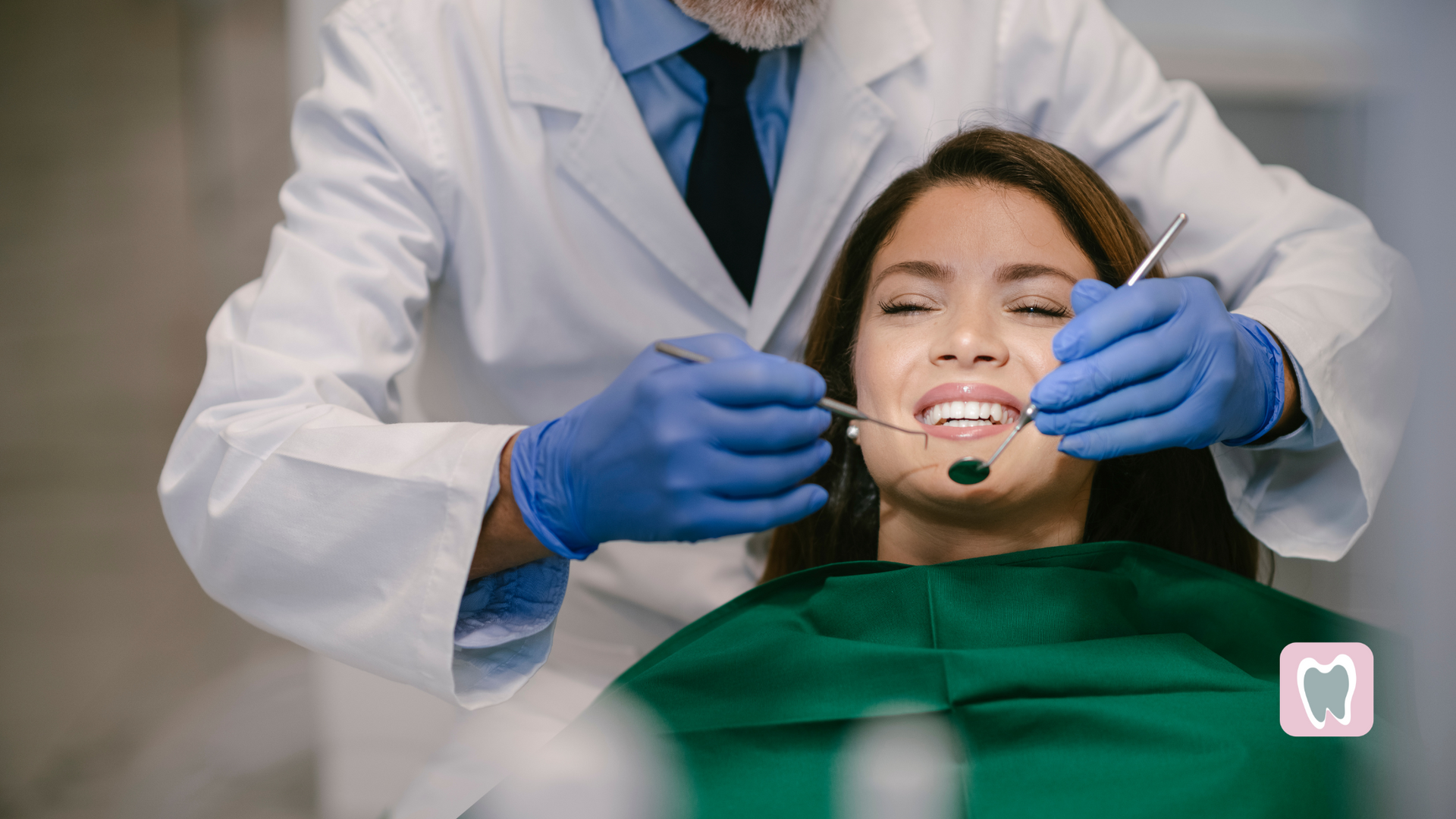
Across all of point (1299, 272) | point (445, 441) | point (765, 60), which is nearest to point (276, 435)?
point (445, 441)

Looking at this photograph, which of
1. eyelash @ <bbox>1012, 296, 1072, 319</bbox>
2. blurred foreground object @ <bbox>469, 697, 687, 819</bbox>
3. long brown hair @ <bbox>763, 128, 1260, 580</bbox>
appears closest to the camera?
blurred foreground object @ <bbox>469, 697, 687, 819</bbox>

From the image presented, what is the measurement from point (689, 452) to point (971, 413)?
33 centimetres

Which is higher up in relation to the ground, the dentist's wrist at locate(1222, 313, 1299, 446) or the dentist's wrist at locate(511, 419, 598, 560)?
the dentist's wrist at locate(1222, 313, 1299, 446)

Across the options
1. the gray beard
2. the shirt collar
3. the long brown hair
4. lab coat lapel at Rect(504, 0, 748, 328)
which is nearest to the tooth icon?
the long brown hair

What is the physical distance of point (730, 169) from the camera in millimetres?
1354

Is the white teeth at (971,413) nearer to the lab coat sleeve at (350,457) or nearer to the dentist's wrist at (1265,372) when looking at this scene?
the dentist's wrist at (1265,372)

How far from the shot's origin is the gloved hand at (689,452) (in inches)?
34.2

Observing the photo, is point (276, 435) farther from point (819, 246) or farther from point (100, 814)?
point (100, 814)

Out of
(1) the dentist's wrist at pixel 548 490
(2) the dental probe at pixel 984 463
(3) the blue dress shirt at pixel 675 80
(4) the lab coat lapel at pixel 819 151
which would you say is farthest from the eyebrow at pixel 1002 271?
(1) the dentist's wrist at pixel 548 490

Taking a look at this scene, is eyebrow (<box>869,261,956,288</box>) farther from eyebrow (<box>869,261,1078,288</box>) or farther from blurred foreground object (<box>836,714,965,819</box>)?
blurred foreground object (<box>836,714,965,819</box>)

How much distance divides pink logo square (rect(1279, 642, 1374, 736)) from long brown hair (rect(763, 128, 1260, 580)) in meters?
0.31

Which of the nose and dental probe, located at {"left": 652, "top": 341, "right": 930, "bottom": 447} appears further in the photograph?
the nose

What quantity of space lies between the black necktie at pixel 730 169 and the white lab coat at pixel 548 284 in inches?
2.2

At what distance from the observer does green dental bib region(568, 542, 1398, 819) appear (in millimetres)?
850
